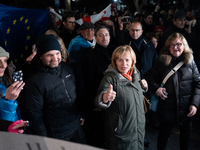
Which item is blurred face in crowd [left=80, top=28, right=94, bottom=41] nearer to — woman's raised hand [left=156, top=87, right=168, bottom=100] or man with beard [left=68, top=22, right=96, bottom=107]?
man with beard [left=68, top=22, right=96, bottom=107]

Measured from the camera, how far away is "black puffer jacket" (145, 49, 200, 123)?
2.55m

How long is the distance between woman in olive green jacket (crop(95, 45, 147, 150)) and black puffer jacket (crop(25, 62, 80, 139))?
384 millimetres

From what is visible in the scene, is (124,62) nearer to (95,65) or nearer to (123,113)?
(123,113)

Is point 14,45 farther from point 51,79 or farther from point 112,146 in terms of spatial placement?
point 112,146

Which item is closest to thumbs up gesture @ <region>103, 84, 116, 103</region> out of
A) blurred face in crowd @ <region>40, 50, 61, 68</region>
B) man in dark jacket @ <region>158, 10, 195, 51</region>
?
blurred face in crowd @ <region>40, 50, 61, 68</region>

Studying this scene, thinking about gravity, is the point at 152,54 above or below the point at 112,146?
above

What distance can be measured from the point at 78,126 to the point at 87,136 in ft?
4.21

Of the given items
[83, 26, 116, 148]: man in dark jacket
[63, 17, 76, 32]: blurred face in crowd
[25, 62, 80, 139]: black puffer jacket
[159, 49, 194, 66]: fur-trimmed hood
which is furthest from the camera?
[63, 17, 76, 32]: blurred face in crowd

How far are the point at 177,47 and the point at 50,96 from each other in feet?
6.20

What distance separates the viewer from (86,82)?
287cm

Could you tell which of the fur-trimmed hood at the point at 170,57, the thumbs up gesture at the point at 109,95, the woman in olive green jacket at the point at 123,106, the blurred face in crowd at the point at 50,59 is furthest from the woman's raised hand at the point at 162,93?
the blurred face in crowd at the point at 50,59

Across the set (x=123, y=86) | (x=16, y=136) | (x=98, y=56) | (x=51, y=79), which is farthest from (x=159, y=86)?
(x=16, y=136)

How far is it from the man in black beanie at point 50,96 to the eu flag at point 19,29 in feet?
5.18

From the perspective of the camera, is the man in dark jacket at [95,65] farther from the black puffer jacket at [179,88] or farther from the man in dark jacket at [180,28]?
the man in dark jacket at [180,28]
